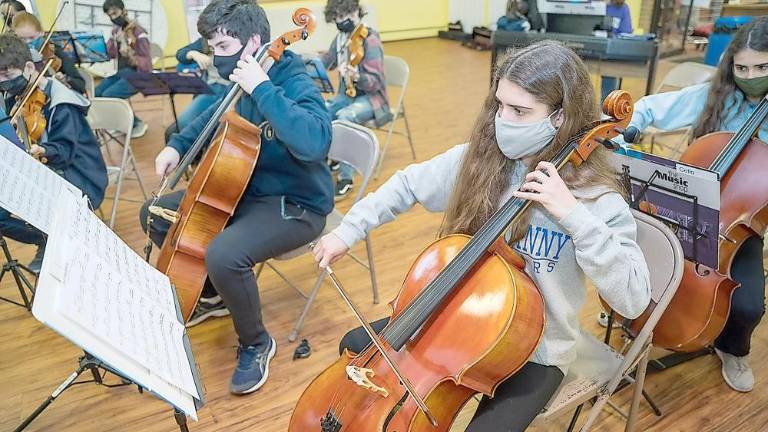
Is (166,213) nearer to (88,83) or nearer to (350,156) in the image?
(350,156)

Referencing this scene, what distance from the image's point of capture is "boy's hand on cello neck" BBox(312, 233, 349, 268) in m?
1.39

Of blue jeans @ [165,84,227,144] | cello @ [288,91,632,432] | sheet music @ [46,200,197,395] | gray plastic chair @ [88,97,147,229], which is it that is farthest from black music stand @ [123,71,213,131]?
cello @ [288,91,632,432]

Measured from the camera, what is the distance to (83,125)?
8.06 feet

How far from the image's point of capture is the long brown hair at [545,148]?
1177mm

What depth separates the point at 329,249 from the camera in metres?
1.40

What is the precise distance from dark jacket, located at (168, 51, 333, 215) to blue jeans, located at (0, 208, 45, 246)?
73 cm

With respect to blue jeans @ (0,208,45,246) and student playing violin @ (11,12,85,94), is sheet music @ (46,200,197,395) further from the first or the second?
student playing violin @ (11,12,85,94)

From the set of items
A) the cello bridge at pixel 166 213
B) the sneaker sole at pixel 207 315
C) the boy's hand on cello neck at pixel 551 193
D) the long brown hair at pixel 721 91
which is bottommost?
the sneaker sole at pixel 207 315

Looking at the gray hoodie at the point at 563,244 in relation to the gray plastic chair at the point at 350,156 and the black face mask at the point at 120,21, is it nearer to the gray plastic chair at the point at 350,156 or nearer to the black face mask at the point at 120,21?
the gray plastic chair at the point at 350,156

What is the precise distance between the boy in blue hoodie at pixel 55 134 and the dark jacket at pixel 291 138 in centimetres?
60

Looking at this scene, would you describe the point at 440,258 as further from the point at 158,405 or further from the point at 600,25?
the point at 600,25

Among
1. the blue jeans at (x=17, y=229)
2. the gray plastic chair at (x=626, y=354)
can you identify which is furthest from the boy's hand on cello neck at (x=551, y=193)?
the blue jeans at (x=17, y=229)

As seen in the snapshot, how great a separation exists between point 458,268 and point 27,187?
1098 mm

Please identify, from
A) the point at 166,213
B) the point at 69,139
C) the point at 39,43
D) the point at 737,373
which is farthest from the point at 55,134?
the point at 737,373
